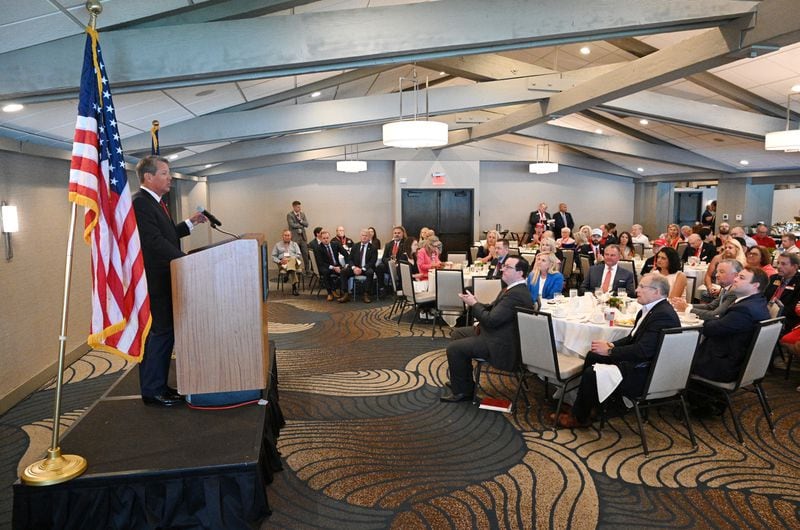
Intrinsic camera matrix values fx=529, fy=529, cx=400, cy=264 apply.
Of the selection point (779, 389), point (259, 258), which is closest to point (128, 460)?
point (259, 258)

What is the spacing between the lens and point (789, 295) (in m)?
5.96

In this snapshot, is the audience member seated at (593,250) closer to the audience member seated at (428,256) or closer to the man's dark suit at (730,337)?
the audience member seated at (428,256)

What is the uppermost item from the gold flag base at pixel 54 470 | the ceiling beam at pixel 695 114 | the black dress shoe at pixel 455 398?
the ceiling beam at pixel 695 114

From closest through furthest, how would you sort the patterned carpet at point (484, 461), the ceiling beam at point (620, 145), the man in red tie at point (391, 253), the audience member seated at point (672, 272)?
the patterned carpet at point (484, 461) < the audience member seated at point (672, 272) < the man in red tie at point (391, 253) < the ceiling beam at point (620, 145)

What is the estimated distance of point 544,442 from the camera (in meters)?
4.09

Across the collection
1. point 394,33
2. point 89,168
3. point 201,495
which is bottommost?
point 201,495

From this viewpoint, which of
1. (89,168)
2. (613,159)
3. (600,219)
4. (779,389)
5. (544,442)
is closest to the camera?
(89,168)

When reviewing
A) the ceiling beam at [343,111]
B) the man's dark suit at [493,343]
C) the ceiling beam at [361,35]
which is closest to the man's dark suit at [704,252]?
the ceiling beam at [343,111]

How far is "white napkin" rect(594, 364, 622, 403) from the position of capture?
3.94 m

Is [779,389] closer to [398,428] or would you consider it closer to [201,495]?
[398,428]

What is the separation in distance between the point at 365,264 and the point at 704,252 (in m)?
6.02

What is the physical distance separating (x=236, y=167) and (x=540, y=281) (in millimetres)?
9386

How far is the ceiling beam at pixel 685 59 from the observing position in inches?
145

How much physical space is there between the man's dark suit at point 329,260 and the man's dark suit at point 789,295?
6.90m
